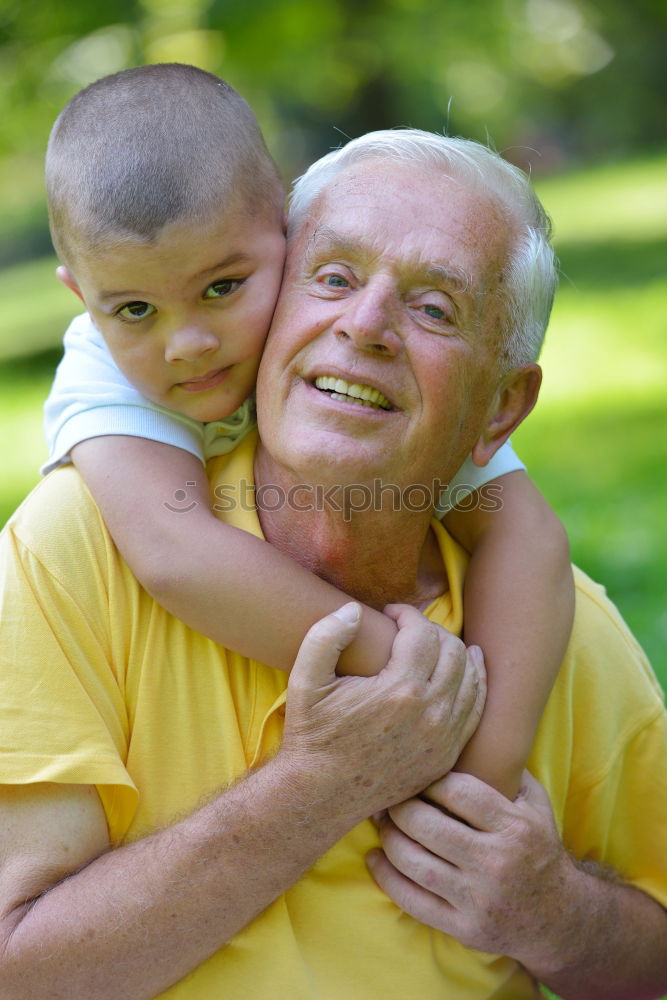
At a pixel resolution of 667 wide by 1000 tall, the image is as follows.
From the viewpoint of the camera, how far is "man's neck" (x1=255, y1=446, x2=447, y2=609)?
247 centimetres

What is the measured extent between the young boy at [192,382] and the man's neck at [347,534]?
15 centimetres

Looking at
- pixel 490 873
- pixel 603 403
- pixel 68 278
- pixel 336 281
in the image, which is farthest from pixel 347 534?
pixel 603 403

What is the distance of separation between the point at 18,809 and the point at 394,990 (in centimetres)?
84

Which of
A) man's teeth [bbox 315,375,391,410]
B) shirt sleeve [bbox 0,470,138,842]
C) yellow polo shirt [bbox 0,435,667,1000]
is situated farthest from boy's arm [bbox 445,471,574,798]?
shirt sleeve [bbox 0,470,138,842]

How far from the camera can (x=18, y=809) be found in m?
2.10

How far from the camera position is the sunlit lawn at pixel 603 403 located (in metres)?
5.66

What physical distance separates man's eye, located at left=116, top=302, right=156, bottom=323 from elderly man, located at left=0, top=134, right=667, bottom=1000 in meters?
0.27

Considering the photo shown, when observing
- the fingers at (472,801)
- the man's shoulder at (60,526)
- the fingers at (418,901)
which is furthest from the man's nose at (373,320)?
the fingers at (418,901)

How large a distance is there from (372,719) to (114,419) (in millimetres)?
822

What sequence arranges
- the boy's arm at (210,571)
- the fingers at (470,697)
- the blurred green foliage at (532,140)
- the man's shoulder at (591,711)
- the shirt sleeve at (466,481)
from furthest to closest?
the blurred green foliage at (532,140) < the shirt sleeve at (466,481) < the man's shoulder at (591,711) < the fingers at (470,697) < the boy's arm at (210,571)

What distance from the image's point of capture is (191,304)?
95.1 inches

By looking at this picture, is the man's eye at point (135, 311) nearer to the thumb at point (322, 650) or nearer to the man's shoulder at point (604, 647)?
the thumb at point (322, 650)

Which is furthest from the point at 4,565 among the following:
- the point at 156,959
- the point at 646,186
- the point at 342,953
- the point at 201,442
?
the point at 646,186

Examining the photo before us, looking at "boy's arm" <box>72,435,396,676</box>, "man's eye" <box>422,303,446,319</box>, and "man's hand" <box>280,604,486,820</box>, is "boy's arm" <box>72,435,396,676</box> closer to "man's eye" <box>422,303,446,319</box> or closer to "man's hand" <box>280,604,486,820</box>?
"man's hand" <box>280,604,486,820</box>
